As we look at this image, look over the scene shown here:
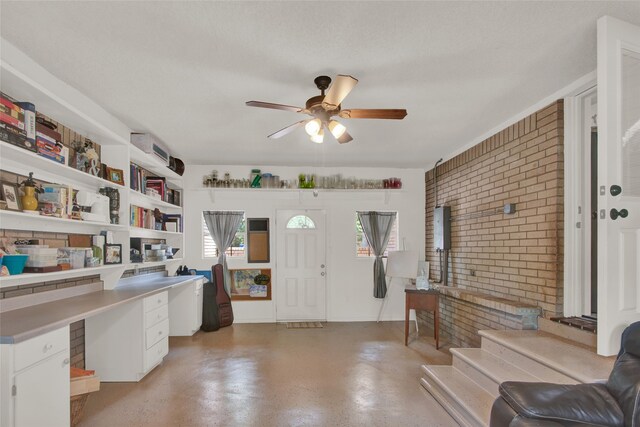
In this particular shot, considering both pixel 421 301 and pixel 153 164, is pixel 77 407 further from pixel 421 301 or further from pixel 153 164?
pixel 421 301

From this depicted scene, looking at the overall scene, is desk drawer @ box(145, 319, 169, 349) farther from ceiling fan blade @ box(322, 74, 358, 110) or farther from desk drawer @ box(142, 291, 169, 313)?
ceiling fan blade @ box(322, 74, 358, 110)

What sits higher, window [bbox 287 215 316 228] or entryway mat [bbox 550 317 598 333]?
window [bbox 287 215 316 228]

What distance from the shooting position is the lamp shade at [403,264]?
210 inches

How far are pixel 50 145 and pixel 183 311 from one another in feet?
9.85

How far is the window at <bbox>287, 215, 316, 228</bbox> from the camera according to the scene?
6008mm

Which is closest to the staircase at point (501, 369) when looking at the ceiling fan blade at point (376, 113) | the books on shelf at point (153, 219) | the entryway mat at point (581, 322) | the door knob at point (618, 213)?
the entryway mat at point (581, 322)

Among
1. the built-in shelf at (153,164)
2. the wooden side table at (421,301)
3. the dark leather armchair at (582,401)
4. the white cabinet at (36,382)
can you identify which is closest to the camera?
the dark leather armchair at (582,401)

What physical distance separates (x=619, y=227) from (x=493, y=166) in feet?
6.31

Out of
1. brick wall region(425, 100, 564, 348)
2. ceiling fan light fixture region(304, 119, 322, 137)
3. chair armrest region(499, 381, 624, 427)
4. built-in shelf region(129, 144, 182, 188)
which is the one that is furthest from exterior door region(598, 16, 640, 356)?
built-in shelf region(129, 144, 182, 188)

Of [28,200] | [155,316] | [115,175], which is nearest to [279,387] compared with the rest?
[155,316]

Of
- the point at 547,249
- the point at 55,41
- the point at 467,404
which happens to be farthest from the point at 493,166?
the point at 55,41

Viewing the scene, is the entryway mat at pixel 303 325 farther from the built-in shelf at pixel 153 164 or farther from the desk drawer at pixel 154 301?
the built-in shelf at pixel 153 164

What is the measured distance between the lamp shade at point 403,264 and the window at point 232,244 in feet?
7.83

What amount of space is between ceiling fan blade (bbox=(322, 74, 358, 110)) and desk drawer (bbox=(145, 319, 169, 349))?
109 inches
